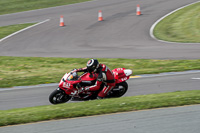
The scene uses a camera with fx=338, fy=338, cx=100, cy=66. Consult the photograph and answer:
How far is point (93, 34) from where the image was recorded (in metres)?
22.1

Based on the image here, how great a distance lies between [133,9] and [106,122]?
21.5 meters

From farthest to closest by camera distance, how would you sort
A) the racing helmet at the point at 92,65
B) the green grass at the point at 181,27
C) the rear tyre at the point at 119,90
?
the green grass at the point at 181,27 → the rear tyre at the point at 119,90 → the racing helmet at the point at 92,65

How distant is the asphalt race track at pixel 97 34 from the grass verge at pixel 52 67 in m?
1.02

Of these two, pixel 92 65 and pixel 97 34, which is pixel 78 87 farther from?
pixel 97 34

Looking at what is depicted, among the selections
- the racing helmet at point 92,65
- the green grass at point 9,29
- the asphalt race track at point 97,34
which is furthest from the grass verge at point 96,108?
the green grass at point 9,29

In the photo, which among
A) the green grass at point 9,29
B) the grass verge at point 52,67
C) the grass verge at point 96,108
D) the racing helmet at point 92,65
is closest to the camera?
the grass verge at point 96,108

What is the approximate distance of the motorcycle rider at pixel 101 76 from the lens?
9727mm

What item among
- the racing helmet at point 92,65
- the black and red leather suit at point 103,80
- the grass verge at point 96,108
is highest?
the racing helmet at point 92,65

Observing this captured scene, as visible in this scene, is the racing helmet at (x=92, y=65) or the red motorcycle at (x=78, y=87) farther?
the red motorcycle at (x=78, y=87)

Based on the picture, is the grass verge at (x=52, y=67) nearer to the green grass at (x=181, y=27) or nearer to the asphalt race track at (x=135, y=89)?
the asphalt race track at (x=135, y=89)

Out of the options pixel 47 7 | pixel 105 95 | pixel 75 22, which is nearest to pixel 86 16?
pixel 75 22

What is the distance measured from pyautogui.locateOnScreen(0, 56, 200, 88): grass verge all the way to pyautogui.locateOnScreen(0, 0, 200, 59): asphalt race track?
3.33ft

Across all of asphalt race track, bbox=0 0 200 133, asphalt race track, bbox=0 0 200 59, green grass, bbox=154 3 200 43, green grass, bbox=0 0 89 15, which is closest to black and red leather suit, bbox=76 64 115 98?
asphalt race track, bbox=0 0 200 133

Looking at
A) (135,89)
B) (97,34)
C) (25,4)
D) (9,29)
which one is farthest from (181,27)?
(25,4)
